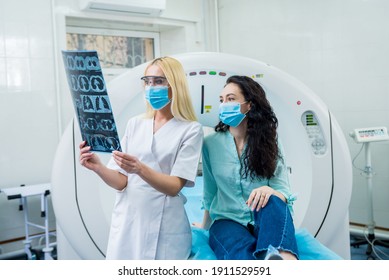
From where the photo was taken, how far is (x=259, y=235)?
1215 millimetres

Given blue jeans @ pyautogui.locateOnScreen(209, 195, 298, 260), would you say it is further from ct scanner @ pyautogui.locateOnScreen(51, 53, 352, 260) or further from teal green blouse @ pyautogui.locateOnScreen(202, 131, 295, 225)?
ct scanner @ pyautogui.locateOnScreen(51, 53, 352, 260)

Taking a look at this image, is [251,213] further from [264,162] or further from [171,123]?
[171,123]

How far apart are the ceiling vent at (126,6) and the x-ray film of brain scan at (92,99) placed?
6.18ft

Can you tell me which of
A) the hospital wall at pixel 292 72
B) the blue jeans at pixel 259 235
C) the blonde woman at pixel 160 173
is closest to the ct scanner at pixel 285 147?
the blonde woman at pixel 160 173

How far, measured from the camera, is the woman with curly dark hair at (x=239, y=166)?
4.56 feet

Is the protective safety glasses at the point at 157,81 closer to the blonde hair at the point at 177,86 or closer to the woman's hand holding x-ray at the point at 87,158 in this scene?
the blonde hair at the point at 177,86

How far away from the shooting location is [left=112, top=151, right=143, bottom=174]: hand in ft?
3.59

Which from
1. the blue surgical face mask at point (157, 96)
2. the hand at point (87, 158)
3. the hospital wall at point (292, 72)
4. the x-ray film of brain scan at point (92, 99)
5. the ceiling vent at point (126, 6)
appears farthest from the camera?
the ceiling vent at point (126, 6)

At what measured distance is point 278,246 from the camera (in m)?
1.17

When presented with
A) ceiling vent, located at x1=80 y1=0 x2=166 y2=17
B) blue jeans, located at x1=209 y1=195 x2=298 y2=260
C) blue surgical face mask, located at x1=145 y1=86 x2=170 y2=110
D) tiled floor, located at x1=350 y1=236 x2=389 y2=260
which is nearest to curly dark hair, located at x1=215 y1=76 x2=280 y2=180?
blue jeans, located at x1=209 y1=195 x2=298 y2=260

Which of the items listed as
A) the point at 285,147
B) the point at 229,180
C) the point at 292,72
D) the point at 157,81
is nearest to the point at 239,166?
the point at 229,180

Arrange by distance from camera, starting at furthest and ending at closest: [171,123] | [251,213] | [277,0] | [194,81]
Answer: [277,0] → [194,81] → [251,213] → [171,123]

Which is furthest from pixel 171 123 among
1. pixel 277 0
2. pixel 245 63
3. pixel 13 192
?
pixel 277 0

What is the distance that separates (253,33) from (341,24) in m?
0.77
